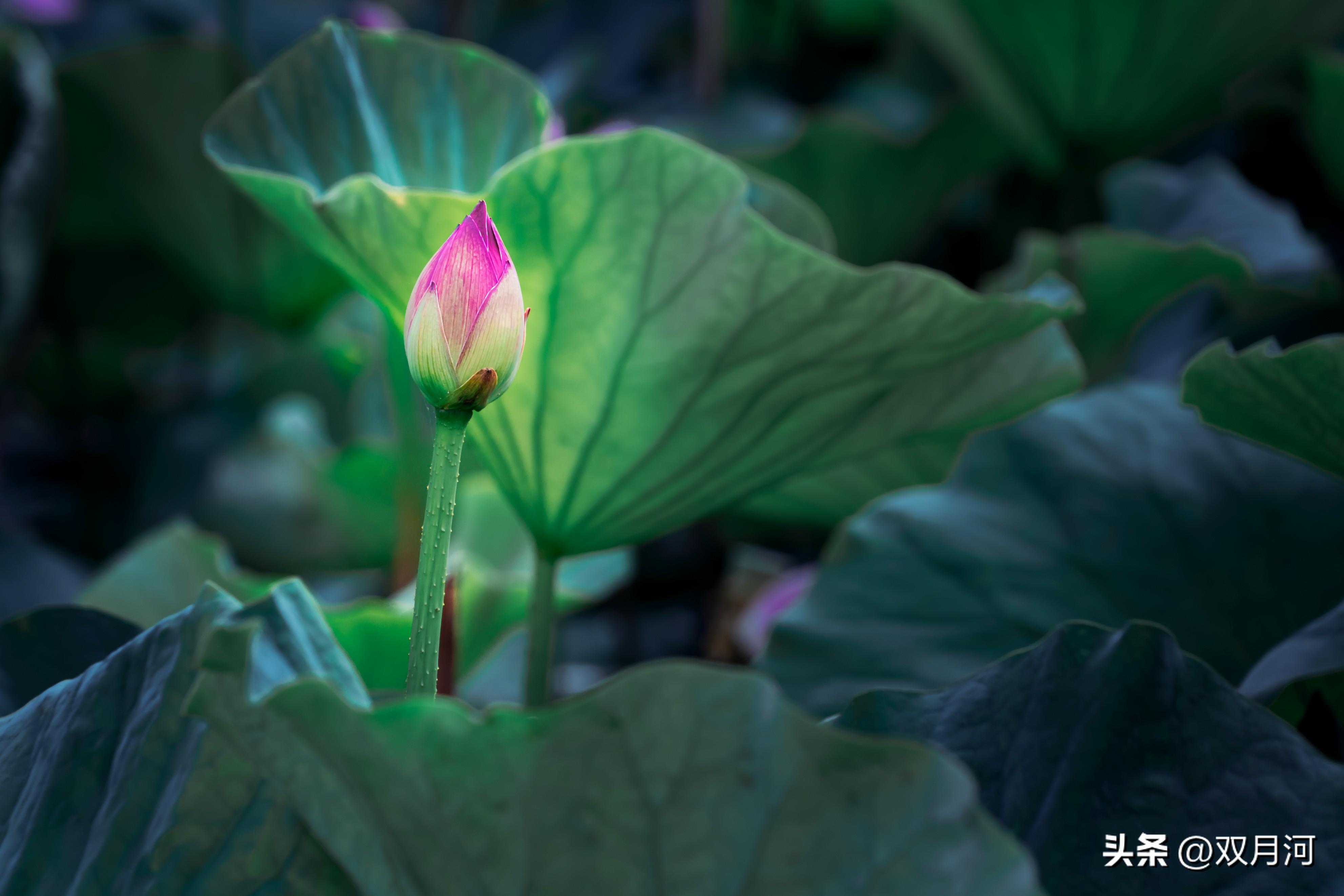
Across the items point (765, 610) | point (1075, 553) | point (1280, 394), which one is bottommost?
point (765, 610)

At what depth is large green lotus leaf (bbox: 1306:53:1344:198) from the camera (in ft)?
2.09

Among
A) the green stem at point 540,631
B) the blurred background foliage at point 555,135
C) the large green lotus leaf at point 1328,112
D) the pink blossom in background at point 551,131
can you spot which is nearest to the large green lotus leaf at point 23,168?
the blurred background foliage at point 555,135

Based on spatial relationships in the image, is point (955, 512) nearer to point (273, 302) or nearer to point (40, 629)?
point (40, 629)

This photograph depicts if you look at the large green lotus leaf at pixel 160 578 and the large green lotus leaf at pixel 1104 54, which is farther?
the large green lotus leaf at pixel 1104 54

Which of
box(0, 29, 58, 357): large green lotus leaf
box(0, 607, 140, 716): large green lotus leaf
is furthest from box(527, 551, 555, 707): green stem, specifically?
box(0, 29, 58, 357): large green lotus leaf

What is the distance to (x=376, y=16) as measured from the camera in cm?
69

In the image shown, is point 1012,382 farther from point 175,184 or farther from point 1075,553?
point 175,184

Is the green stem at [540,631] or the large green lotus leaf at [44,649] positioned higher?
the large green lotus leaf at [44,649]

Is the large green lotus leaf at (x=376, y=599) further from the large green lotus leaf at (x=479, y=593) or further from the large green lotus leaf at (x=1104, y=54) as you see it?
the large green lotus leaf at (x=1104, y=54)

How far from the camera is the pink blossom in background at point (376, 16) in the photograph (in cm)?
→ 67

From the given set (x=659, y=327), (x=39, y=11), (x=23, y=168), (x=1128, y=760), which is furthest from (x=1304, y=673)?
(x=39, y=11)

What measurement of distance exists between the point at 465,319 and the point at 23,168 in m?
0.46

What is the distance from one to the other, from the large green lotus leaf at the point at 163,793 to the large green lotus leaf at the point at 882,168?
55 centimetres

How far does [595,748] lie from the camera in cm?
20
